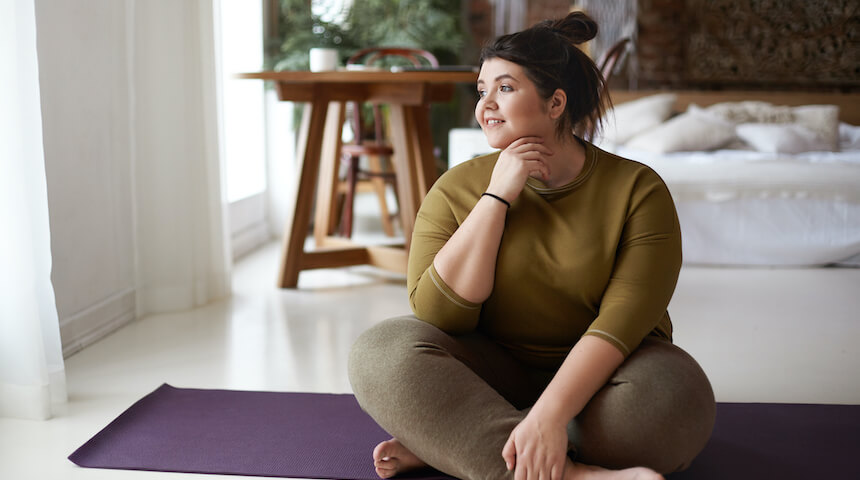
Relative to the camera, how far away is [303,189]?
312cm

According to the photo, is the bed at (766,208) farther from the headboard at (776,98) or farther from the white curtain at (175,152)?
the white curtain at (175,152)

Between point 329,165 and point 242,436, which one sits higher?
point 329,165

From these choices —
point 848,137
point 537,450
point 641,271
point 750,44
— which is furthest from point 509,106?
point 750,44

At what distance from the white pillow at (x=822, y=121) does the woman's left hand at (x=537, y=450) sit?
372 centimetres

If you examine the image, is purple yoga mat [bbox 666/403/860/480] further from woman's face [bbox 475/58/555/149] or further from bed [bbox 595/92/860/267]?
bed [bbox 595/92/860/267]

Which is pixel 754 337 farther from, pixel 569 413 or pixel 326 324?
pixel 569 413

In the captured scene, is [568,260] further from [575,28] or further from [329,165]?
[329,165]

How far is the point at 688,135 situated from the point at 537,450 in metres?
3.29

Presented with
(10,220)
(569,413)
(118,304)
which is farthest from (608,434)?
(118,304)

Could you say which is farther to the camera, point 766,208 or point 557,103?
point 766,208

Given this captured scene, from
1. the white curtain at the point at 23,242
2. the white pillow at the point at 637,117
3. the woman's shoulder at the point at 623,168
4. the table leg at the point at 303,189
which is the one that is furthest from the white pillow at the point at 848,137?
the white curtain at the point at 23,242

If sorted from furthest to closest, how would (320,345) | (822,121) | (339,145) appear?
1. (822,121)
2. (339,145)
3. (320,345)

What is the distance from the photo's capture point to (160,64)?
8.70 ft

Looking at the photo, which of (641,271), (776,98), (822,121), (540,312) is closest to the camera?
(641,271)
